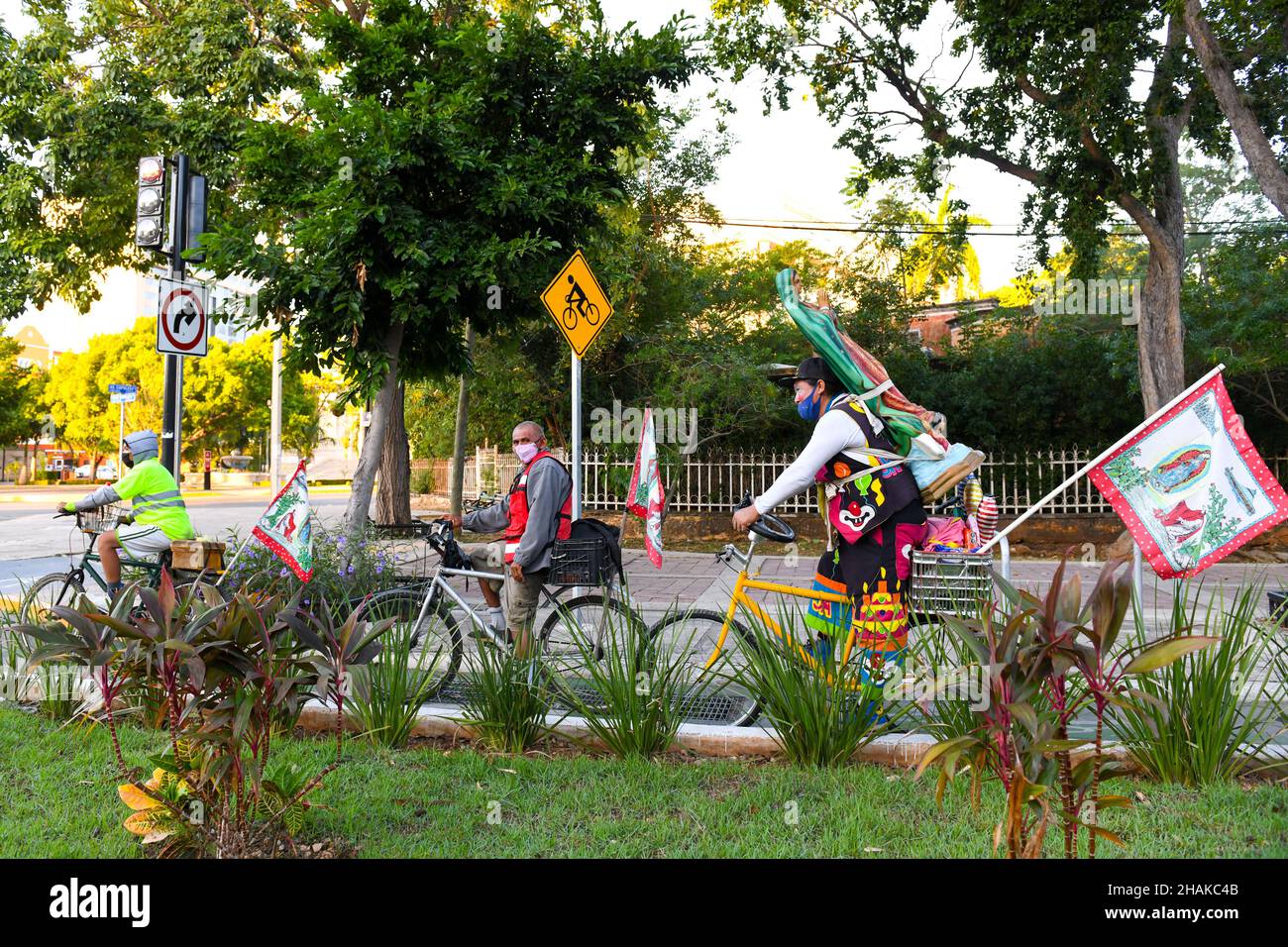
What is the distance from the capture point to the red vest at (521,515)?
539 cm

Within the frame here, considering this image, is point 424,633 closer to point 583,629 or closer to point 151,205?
point 583,629

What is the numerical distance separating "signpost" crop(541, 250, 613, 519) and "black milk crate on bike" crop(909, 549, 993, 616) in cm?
324

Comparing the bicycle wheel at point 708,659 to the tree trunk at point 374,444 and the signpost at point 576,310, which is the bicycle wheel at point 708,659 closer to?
the signpost at point 576,310

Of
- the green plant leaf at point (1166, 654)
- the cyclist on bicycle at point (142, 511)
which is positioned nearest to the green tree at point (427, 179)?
the cyclist on bicycle at point (142, 511)

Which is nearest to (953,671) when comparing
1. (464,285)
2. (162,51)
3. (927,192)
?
(464,285)

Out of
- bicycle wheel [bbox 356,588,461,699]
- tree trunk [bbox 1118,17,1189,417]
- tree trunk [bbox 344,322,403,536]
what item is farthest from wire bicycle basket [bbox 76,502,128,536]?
tree trunk [bbox 1118,17,1189,417]

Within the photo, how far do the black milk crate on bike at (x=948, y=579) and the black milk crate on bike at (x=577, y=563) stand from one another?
1.79 metres

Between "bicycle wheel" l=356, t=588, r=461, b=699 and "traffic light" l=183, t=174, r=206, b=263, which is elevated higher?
"traffic light" l=183, t=174, r=206, b=263

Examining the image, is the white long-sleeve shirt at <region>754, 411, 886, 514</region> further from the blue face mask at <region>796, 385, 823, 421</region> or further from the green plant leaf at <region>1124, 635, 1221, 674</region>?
the green plant leaf at <region>1124, 635, 1221, 674</region>

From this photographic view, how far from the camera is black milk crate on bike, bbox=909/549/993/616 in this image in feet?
14.1

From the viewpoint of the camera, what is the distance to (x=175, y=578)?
694 cm

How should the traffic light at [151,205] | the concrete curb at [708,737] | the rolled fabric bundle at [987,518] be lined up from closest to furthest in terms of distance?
the concrete curb at [708,737] → the rolled fabric bundle at [987,518] → the traffic light at [151,205]

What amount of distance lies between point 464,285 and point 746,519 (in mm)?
5465
